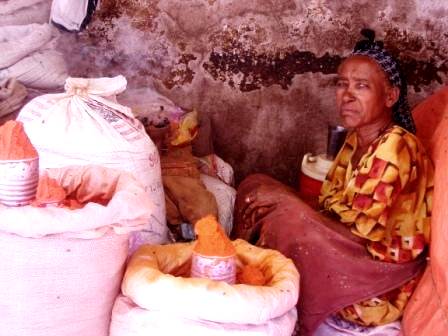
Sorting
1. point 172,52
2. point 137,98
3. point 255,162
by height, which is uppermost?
point 172,52

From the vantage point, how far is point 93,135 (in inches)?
98.0

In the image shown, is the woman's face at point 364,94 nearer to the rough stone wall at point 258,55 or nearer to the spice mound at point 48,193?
the rough stone wall at point 258,55

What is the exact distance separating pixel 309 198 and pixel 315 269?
0.68 m

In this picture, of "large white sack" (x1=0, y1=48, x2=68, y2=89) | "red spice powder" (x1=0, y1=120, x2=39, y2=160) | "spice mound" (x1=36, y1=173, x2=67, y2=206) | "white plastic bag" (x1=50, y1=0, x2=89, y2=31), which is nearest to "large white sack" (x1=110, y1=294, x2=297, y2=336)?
"spice mound" (x1=36, y1=173, x2=67, y2=206)

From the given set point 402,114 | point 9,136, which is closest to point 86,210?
point 9,136

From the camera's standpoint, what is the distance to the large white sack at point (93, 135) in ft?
8.13

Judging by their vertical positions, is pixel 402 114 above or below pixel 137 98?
above

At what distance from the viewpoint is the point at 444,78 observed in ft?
11.5

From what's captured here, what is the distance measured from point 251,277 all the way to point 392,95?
1097 millimetres

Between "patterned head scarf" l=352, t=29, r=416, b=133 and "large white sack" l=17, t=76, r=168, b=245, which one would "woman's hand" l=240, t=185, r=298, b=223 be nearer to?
"large white sack" l=17, t=76, r=168, b=245

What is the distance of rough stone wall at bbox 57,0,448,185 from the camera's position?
11.5 ft

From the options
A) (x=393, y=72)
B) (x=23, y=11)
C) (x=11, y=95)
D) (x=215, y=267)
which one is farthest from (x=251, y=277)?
(x=23, y=11)

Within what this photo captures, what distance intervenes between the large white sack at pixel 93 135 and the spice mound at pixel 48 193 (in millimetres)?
510

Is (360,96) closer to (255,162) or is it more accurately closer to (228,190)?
(228,190)
